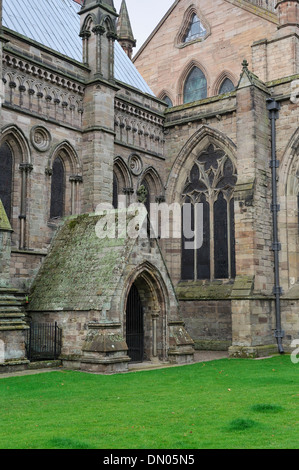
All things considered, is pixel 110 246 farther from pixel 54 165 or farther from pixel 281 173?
pixel 281 173

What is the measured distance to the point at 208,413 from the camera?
914 cm

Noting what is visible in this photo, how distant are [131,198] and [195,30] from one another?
1353 centimetres

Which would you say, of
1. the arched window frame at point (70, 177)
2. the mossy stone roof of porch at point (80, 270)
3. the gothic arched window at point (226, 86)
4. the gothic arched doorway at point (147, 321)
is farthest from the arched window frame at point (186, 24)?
the gothic arched doorway at point (147, 321)

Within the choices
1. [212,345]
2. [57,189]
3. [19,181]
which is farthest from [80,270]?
[212,345]

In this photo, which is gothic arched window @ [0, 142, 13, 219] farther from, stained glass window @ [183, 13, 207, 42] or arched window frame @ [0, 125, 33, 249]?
stained glass window @ [183, 13, 207, 42]

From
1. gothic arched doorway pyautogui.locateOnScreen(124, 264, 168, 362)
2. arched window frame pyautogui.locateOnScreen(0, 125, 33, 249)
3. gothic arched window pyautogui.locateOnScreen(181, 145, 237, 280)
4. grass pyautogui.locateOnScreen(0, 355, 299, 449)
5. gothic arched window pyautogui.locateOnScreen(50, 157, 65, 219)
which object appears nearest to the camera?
grass pyautogui.locateOnScreen(0, 355, 299, 449)

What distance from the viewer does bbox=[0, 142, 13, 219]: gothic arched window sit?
61.3 ft

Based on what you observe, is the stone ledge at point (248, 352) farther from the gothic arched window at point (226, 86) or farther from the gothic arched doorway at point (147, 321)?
the gothic arched window at point (226, 86)

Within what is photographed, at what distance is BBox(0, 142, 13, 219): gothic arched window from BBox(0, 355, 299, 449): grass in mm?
6810

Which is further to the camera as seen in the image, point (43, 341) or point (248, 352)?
point (248, 352)

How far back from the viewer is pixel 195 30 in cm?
3166

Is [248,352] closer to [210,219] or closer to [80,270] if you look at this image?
[80,270]

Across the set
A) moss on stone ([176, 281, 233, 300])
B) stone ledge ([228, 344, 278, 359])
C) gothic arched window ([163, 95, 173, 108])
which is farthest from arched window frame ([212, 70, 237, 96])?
stone ledge ([228, 344, 278, 359])
